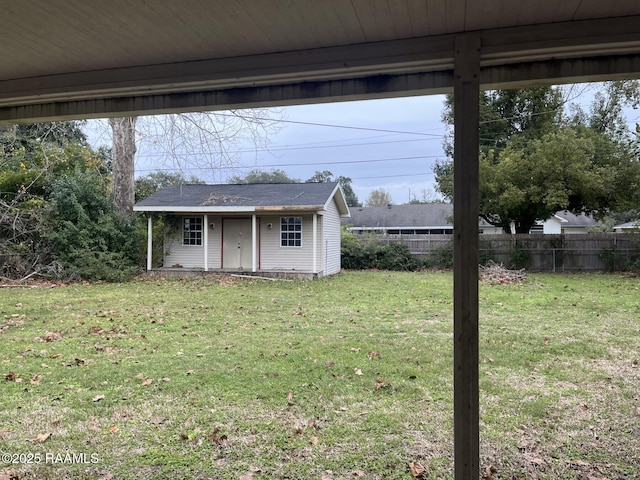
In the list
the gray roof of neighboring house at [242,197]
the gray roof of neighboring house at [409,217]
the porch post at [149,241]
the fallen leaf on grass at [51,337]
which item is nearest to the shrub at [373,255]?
the gray roof of neighboring house at [242,197]

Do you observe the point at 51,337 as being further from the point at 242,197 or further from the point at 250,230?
the point at 242,197

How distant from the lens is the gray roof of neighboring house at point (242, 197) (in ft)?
42.4

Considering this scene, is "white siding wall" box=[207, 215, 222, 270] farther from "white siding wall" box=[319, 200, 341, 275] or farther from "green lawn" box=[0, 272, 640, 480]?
"green lawn" box=[0, 272, 640, 480]

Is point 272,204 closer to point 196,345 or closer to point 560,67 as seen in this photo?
point 196,345

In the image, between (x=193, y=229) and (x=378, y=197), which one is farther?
(x=378, y=197)

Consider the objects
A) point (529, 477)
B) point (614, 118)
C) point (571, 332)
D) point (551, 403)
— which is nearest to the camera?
point (529, 477)

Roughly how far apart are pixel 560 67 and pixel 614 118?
58.0ft

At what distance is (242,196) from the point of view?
13961mm

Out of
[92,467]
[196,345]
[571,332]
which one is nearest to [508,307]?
[571,332]

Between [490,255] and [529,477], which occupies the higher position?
[490,255]

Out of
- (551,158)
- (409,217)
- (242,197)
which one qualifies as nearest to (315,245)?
(242,197)

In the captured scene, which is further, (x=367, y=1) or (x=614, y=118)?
(x=614, y=118)

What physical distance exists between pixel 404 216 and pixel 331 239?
12975 mm

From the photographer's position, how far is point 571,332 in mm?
5676
